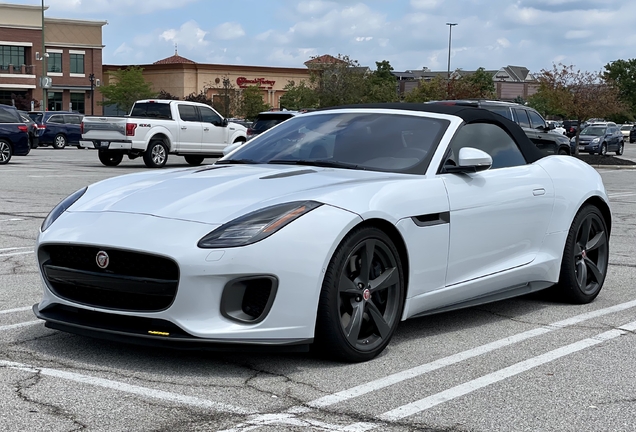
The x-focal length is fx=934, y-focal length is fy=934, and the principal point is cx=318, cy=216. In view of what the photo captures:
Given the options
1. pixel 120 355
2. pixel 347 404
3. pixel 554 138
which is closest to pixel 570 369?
pixel 347 404

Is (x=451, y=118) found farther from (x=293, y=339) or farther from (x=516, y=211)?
(x=293, y=339)

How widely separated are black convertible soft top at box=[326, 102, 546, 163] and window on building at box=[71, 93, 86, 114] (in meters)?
80.9

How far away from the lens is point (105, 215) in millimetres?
4914

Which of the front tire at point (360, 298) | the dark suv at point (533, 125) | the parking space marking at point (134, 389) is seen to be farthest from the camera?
the dark suv at point (533, 125)

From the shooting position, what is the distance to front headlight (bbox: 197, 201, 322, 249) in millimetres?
4523

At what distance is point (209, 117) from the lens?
26.8 metres

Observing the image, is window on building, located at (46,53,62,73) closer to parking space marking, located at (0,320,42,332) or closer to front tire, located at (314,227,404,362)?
parking space marking, located at (0,320,42,332)

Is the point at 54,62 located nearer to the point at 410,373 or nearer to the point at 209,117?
the point at 209,117

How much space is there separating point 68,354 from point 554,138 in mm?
22302

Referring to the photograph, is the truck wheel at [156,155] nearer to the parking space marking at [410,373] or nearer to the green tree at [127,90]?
the parking space marking at [410,373]

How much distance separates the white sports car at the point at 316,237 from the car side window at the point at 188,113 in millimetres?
19895

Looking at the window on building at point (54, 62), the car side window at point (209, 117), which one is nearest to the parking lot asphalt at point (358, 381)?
the car side window at point (209, 117)

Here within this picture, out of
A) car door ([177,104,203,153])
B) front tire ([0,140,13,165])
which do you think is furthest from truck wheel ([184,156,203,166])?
front tire ([0,140,13,165])

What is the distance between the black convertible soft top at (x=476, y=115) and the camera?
20.3 ft
